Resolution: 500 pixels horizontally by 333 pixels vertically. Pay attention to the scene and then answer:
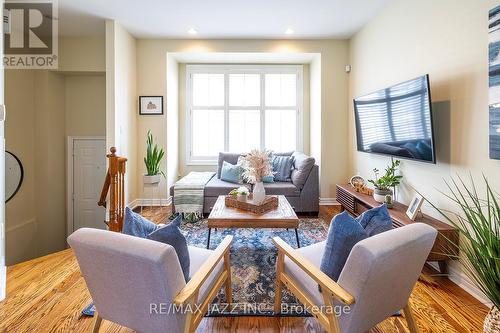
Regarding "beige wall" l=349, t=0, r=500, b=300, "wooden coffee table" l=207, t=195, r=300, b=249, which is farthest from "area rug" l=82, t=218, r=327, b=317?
"beige wall" l=349, t=0, r=500, b=300

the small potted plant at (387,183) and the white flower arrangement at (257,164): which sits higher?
the white flower arrangement at (257,164)

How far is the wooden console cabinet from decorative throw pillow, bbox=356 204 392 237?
0.37 m

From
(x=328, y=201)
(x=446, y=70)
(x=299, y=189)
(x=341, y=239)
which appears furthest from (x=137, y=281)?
(x=328, y=201)

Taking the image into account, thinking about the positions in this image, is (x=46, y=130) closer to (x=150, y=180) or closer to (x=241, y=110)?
(x=150, y=180)

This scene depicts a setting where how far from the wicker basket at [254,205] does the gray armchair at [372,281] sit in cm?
118

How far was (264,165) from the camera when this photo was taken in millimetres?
2588

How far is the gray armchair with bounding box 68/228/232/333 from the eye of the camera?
103cm

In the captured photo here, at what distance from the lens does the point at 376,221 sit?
4.53ft

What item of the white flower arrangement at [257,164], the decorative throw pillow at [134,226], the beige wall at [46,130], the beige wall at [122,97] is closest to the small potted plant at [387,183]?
the white flower arrangement at [257,164]

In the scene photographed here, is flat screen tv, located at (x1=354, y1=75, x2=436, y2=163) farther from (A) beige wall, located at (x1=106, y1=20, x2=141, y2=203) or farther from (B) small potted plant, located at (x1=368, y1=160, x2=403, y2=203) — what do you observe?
(A) beige wall, located at (x1=106, y1=20, x2=141, y2=203)

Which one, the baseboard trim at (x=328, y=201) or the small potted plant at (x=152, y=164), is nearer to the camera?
the small potted plant at (x=152, y=164)

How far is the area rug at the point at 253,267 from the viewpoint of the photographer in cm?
177

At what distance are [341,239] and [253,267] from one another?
1.30 meters

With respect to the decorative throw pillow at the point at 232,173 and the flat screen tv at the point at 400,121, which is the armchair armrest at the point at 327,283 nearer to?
the flat screen tv at the point at 400,121
